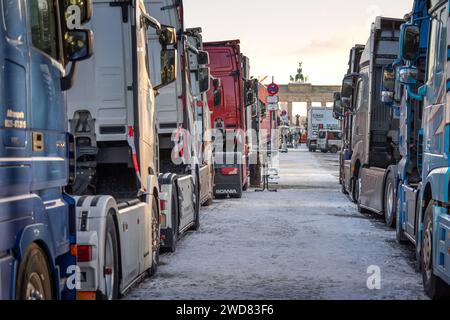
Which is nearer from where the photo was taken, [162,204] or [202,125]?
[162,204]

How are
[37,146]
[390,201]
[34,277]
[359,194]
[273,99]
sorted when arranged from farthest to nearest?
[273,99] → [359,194] → [390,201] → [37,146] → [34,277]

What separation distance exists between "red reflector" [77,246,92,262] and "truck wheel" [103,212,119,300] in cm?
35

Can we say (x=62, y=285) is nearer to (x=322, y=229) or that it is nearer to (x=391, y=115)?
(x=322, y=229)

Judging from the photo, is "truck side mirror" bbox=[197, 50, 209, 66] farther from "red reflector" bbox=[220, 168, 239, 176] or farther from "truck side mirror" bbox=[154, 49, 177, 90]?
"red reflector" bbox=[220, 168, 239, 176]

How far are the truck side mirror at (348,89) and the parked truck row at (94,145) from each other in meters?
3.38

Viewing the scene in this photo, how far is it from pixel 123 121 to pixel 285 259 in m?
2.92

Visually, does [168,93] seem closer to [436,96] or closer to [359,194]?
[436,96]

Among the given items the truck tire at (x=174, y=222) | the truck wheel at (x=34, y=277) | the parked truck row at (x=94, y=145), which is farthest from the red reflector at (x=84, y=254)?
the truck tire at (x=174, y=222)

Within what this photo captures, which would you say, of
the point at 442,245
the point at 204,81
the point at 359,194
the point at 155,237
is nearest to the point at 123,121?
the point at 155,237

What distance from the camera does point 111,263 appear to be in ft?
24.0

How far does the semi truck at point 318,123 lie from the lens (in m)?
72.5

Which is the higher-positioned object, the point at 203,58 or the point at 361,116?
the point at 203,58

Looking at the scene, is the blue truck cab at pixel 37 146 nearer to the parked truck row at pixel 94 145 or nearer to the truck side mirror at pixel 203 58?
the parked truck row at pixel 94 145
